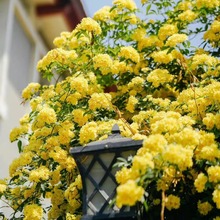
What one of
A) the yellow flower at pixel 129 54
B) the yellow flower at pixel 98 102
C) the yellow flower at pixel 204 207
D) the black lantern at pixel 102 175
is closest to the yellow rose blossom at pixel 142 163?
the black lantern at pixel 102 175

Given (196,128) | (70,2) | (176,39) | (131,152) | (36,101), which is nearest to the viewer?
(131,152)

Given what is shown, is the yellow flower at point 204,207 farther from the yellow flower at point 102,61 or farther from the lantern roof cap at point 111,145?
the yellow flower at point 102,61

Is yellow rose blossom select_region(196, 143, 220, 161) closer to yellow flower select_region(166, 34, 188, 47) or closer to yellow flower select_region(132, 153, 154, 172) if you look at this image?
yellow flower select_region(132, 153, 154, 172)

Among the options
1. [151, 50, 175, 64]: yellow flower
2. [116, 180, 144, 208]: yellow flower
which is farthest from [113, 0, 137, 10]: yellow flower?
[116, 180, 144, 208]: yellow flower

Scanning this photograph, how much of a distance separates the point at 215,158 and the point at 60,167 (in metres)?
0.83

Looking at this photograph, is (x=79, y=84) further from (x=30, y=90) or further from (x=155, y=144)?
(x=155, y=144)

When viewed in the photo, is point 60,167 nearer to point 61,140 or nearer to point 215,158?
point 61,140

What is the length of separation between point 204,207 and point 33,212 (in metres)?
0.80

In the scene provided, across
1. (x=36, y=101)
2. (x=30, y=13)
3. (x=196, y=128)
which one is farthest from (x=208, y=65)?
(x=30, y=13)

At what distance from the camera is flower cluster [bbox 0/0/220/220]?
69.2 inches

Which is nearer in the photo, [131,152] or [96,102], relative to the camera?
[131,152]

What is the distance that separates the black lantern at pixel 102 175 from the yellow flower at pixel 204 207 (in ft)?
1.03

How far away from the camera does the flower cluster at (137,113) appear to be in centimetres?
176

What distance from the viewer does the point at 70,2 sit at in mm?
5078
